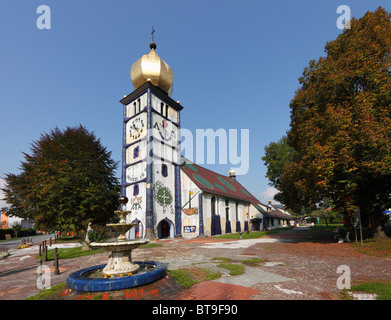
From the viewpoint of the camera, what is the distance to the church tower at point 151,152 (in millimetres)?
25281

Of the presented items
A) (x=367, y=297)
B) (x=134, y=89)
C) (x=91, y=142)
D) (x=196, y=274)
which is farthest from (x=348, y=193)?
(x=134, y=89)

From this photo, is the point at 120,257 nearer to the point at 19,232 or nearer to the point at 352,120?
the point at 352,120

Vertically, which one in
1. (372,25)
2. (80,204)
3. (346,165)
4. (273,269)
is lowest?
(273,269)

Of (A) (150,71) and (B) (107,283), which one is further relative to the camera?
(A) (150,71)

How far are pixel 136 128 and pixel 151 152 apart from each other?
4636 millimetres

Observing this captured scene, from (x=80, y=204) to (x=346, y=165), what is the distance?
2002 cm

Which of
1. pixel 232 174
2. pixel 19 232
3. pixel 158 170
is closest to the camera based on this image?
pixel 158 170

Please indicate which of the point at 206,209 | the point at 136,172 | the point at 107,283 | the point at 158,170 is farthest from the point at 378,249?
the point at 136,172

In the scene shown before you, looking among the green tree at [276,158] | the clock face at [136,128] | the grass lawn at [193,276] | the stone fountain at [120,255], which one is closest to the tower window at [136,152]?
the clock face at [136,128]

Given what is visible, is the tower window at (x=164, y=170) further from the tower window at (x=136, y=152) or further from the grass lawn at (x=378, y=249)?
the grass lawn at (x=378, y=249)

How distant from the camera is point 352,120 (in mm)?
12453

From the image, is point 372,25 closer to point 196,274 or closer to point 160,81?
point 196,274

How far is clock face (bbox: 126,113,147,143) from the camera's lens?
27.3 meters
